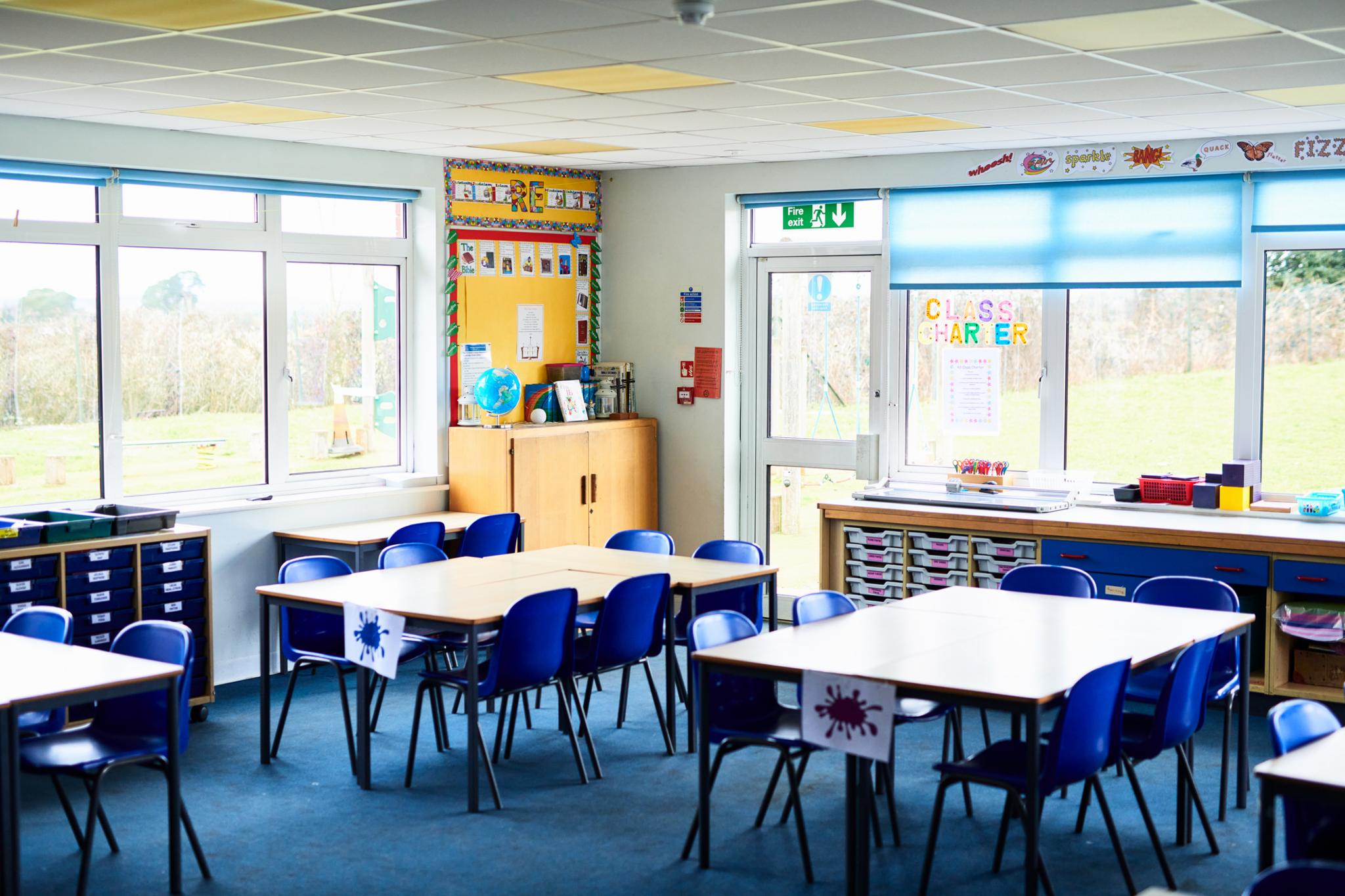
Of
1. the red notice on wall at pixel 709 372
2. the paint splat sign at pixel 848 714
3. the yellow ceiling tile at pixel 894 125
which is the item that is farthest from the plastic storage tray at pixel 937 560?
the paint splat sign at pixel 848 714

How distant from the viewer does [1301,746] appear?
383cm

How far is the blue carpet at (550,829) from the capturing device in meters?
4.86

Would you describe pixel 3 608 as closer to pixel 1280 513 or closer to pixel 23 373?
pixel 23 373

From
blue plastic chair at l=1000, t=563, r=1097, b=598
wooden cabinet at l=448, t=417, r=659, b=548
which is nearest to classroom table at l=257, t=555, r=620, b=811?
blue plastic chair at l=1000, t=563, r=1097, b=598

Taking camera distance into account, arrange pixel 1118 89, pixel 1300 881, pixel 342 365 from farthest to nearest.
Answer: pixel 342 365
pixel 1118 89
pixel 1300 881

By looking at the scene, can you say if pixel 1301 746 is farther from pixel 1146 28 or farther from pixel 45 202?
pixel 45 202

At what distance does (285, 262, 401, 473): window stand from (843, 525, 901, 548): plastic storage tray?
2915mm

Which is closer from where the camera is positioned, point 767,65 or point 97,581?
point 767,65

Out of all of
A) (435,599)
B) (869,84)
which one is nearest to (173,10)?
(435,599)

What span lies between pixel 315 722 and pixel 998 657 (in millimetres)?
3580

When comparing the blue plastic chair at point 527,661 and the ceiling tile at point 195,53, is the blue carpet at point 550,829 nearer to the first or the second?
the blue plastic chair at point 527,661

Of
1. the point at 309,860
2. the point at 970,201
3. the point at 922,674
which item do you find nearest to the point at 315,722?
the point at 309,860

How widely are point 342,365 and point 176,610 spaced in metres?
2.13

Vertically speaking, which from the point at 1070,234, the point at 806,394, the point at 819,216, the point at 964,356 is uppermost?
the point at 819,216
